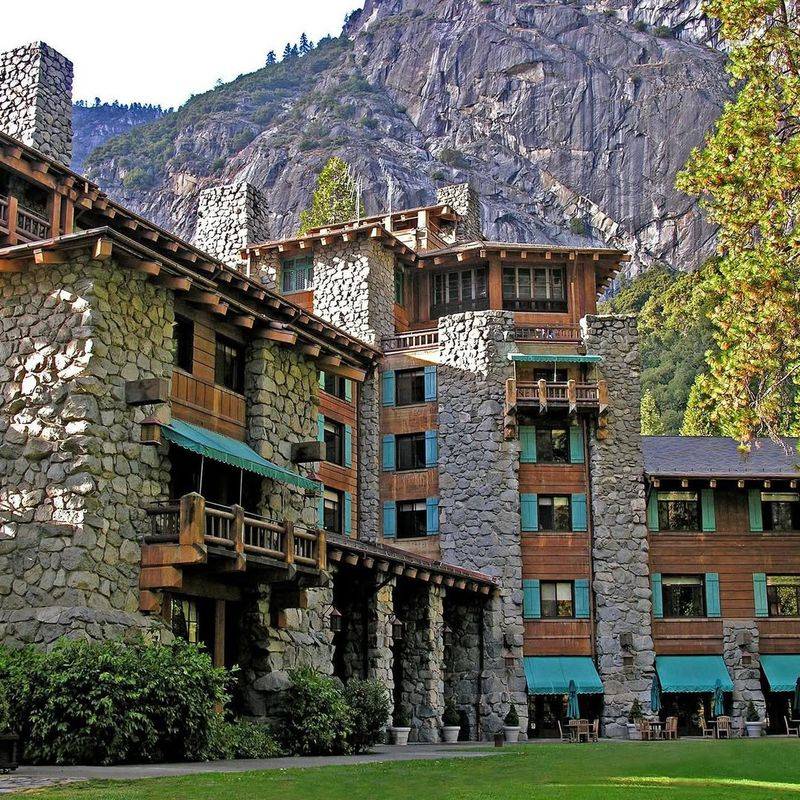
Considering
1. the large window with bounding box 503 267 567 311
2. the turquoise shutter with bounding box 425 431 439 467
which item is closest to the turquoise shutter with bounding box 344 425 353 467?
the turquoise shutter with bounding box 425 431 439 467

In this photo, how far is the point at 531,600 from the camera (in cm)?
4684

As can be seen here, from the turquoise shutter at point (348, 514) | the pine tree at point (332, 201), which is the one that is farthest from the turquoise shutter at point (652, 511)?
the pine tree at point (332, 201)

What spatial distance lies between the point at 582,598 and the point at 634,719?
5.02 metres

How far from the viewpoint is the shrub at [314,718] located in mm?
25391

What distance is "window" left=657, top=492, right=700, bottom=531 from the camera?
48656mm

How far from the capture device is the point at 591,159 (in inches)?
5320

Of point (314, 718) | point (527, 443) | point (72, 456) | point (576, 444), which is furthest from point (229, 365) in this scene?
point (576, 444)

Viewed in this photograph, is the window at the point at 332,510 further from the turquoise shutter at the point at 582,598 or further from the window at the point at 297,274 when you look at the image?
the window at the point at 297,274

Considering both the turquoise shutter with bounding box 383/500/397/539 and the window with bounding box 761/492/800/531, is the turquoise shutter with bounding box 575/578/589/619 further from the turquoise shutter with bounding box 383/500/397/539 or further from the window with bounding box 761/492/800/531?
the window with bounding box 761/492/800/531

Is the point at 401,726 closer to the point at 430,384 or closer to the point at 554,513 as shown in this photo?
the point at 554,513

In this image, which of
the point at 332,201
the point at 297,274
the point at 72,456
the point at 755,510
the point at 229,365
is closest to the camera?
the point at 72,456

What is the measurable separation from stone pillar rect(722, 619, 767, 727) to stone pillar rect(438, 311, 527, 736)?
27.3 ft

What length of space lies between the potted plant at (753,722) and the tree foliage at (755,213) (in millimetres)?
22194

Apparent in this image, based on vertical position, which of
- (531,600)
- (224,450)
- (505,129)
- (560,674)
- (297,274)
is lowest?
(560,674)
